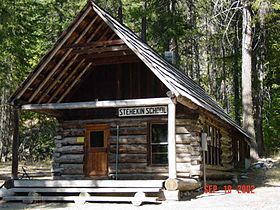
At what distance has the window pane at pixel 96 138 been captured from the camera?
17.5 metres

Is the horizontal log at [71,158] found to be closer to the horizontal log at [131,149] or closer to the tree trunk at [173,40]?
the horizontal log at [131,149]

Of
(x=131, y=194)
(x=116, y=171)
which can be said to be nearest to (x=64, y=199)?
(x=131, y=194)

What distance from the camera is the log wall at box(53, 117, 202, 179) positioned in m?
16.3

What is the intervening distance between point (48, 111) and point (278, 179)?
10144 millimetres

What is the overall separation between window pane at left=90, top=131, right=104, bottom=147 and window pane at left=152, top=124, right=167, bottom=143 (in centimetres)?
201

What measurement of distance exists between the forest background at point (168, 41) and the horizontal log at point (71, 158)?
35.9 feet

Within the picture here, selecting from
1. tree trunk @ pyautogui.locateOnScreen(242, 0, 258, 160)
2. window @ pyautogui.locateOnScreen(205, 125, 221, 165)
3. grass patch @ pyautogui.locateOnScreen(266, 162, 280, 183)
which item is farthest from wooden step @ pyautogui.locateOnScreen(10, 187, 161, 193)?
tree trunk @ pyautogui.locateOnScreen(242, 0, 258, 160)

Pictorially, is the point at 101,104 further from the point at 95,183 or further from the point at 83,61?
the point at 83,61

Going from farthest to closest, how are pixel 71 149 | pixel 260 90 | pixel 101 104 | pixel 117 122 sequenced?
1. pixel 260 90
2. pixel 71 149
3. pixel 117 122
4. pixel 101 104

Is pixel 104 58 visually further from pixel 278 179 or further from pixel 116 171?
pixel 278 179

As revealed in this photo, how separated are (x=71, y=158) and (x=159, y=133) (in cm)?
354

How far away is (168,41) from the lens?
30.8 metres

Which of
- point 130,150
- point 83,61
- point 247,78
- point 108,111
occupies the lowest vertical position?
point 130,150

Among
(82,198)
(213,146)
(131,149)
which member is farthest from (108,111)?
(213,146)
